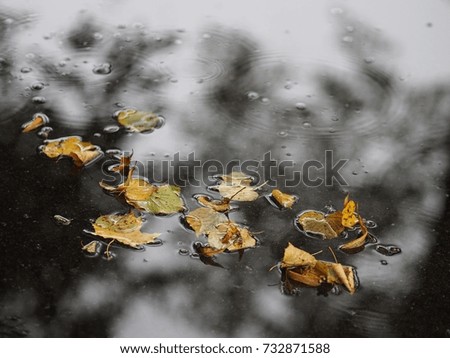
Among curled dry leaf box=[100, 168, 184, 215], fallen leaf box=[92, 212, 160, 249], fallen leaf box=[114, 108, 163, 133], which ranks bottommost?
fallen leaf box=[92, 212, 160, 249]

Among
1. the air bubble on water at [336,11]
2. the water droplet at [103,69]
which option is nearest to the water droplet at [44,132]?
the water droplet at [103,69]

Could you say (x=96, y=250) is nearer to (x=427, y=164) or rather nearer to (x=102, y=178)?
(x=102, y=178)

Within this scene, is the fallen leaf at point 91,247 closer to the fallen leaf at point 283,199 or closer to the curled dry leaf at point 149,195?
the curled dry leaf at point 149,195

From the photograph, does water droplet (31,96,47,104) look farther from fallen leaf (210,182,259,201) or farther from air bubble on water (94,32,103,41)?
fallen leaf (210,182,259,201)

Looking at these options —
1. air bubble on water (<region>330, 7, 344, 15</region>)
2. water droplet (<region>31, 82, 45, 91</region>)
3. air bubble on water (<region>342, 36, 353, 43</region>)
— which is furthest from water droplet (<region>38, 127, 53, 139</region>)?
air bubble on water (<region>330, 7, 344, 15</region>)

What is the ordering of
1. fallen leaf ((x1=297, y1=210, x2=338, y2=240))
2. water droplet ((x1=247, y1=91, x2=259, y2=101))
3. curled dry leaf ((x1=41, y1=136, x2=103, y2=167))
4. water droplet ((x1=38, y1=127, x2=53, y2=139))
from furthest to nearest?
water droplet ((x1=247, y1=91, x2=259, y2=101)) < water droplet ((x1=38, y1=127, x2=53, y2=139)) < curled dry leaf ((x1=41, y1=136, x2=103, y2=167)) < fallen leaf ((x1=297, y1=210, x2=338, y2=240))

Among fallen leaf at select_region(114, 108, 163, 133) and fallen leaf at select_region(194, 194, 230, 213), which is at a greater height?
fallen leaf at select_region(194, 194, 230, 213)

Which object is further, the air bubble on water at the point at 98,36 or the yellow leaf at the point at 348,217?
the air bubble on water at the point at 98,36
